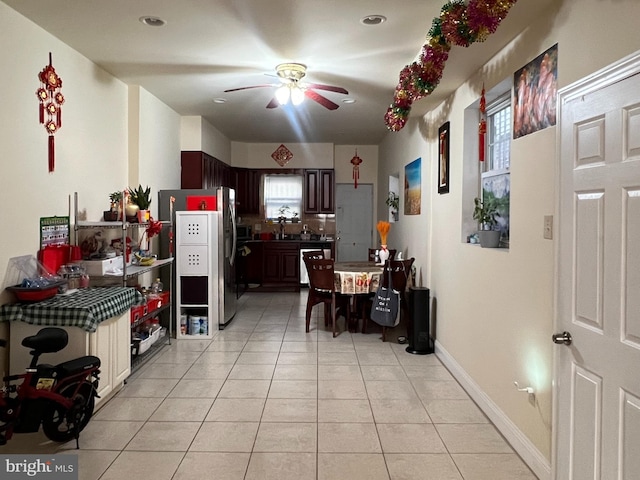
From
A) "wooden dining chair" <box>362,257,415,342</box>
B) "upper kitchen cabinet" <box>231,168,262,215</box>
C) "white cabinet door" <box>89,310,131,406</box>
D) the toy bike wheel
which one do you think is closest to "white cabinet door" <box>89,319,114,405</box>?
"white cabinet door" <box>89,310,131,406</box>

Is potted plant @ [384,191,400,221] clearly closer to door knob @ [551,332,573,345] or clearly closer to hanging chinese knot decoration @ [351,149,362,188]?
hanging chinese knot decoration @ [351,149,362,188]

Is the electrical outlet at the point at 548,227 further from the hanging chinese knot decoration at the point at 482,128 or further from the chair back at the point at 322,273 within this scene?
the chair back at the point at 322,273

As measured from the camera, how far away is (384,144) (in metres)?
8.73

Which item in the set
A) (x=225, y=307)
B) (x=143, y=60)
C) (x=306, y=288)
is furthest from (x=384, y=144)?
(x=143, y=60)

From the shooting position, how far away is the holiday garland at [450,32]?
2.54 m

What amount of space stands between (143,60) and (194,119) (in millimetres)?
2494

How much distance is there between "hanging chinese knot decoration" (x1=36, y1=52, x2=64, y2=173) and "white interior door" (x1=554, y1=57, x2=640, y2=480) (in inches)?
135

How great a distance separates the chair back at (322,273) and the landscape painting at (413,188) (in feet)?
4.24

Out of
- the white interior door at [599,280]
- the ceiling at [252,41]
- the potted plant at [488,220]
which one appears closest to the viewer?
the white interior door at [599,280]

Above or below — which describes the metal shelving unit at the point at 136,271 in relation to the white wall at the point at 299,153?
below

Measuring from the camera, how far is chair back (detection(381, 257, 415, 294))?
212 inches

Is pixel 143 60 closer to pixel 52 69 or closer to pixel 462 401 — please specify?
pixel 52 69

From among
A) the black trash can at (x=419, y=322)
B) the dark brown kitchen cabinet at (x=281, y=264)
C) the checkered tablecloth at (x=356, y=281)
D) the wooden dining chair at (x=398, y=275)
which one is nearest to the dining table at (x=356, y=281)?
the checkered tablecloth at (x=356, y=281)

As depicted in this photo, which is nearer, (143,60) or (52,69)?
(52,69)
